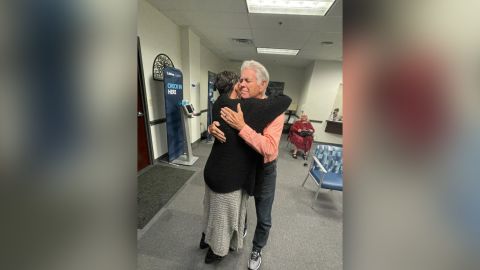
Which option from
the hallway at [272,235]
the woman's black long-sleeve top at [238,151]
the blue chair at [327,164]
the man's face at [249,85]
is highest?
the man's face at [249,85]

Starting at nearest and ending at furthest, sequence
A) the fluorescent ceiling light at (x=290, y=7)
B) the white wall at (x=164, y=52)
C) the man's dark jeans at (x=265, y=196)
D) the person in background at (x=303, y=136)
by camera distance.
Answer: the man's dark jeans at (x=265, y=196) < the fluorescent ceiling light at (x=290, y=7) < the white wall at (x=164, y=52) < the person in background at (x=303, y=136)

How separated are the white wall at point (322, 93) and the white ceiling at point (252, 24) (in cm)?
130

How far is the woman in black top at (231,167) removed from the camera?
1.27 meters

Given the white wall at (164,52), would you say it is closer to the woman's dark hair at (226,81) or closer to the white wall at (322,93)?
the woman's dark hair at (226,81)

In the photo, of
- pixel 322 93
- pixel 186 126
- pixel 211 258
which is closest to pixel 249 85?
pixel 211 258

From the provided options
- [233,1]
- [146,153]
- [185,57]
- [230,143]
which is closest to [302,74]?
[185,57]

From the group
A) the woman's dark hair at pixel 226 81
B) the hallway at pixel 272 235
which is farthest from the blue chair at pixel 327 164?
the woman's dark hair at pixel 226 81

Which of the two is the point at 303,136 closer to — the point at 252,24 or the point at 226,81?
the point at 252,24

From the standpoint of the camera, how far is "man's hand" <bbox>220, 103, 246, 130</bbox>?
1.21 meters

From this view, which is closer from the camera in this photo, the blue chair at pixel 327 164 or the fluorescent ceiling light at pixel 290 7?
the blue chair at pixel 327 164

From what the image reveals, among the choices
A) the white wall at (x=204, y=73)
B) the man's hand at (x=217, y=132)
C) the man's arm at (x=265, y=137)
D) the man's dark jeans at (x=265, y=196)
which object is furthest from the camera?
the white wall at (x=204, y=73)

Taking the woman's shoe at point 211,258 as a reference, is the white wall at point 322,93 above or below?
above
